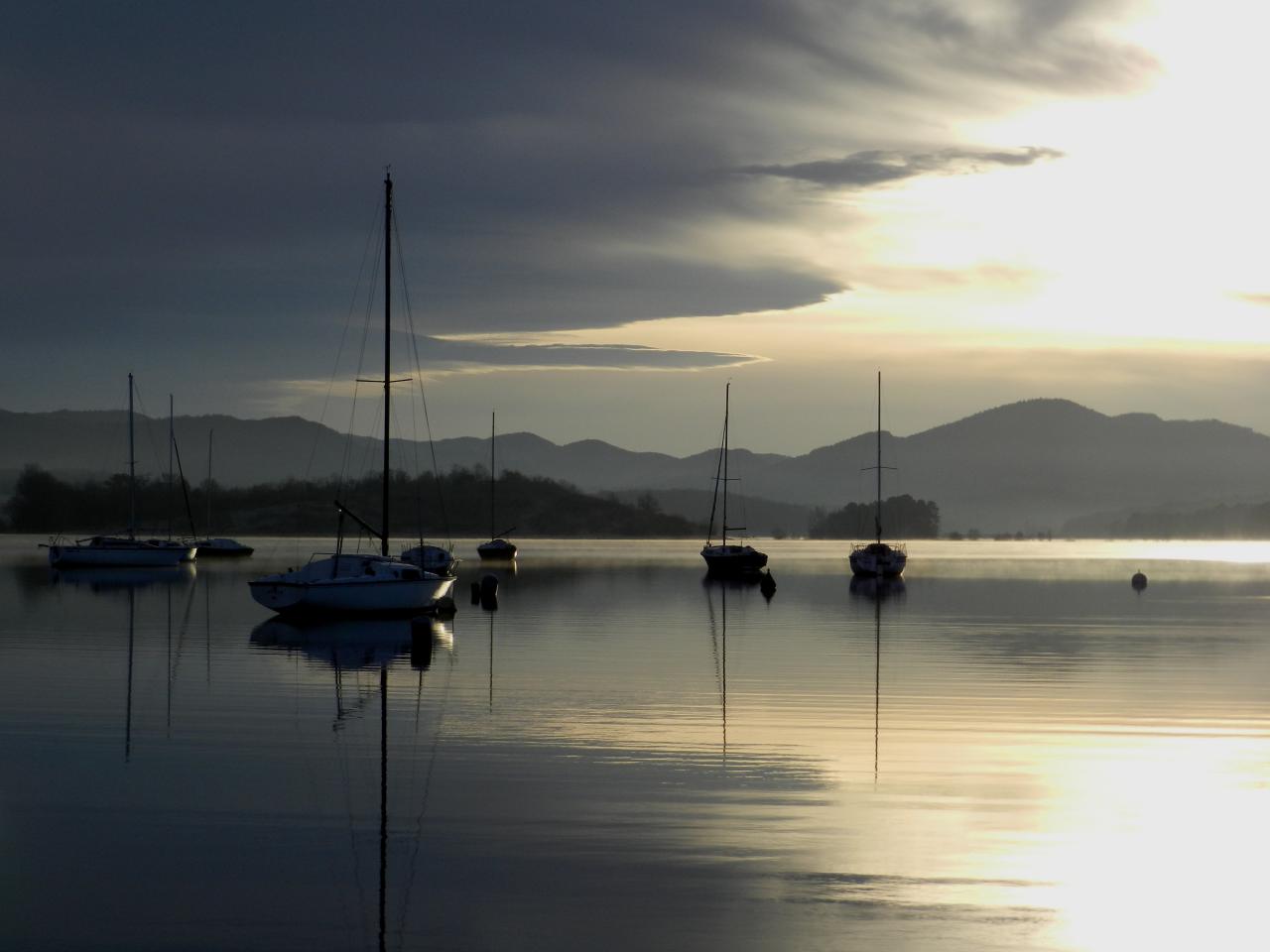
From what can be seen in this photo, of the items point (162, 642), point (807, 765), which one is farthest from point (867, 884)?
point (162, 642)

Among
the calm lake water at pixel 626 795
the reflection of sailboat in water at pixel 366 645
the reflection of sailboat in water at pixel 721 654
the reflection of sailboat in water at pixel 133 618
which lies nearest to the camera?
the calm lake water at pixel 626 795

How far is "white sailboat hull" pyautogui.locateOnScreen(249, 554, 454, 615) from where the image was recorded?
48344 mm

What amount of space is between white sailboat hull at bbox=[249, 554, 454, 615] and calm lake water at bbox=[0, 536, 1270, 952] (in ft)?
24.0

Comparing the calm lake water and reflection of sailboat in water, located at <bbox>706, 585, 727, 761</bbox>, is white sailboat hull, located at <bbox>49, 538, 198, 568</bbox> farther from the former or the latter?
the calm lake water

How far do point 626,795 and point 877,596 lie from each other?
2160 inches

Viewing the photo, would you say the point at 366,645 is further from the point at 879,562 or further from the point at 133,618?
the point at 879,562

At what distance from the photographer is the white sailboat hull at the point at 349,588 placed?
159 feet

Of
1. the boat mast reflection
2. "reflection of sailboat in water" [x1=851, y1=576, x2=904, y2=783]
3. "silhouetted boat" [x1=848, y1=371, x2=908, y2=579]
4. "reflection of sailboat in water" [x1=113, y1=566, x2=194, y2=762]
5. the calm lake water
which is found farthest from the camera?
"silhouetted boat" [x1=848, y1=371, x2=908, y2=579]

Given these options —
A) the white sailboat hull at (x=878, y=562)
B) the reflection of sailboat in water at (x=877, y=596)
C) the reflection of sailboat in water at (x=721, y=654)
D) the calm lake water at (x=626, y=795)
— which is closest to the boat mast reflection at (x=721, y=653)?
the reflection of sailboat in water at (x=721, y=654)

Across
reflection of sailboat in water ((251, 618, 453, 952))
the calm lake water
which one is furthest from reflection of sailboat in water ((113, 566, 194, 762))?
reflection of sailboat in water ((251, 618, 453, 952))

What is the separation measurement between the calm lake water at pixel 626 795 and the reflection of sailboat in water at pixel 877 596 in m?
0.22

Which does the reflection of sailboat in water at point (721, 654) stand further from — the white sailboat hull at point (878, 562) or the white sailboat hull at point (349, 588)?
the white sailboat hull at point (878, 562)

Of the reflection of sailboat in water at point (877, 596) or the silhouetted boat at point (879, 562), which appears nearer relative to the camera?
the reflection of sailboat in water at point (877, 596)

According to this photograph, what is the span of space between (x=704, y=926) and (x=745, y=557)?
8418cm
